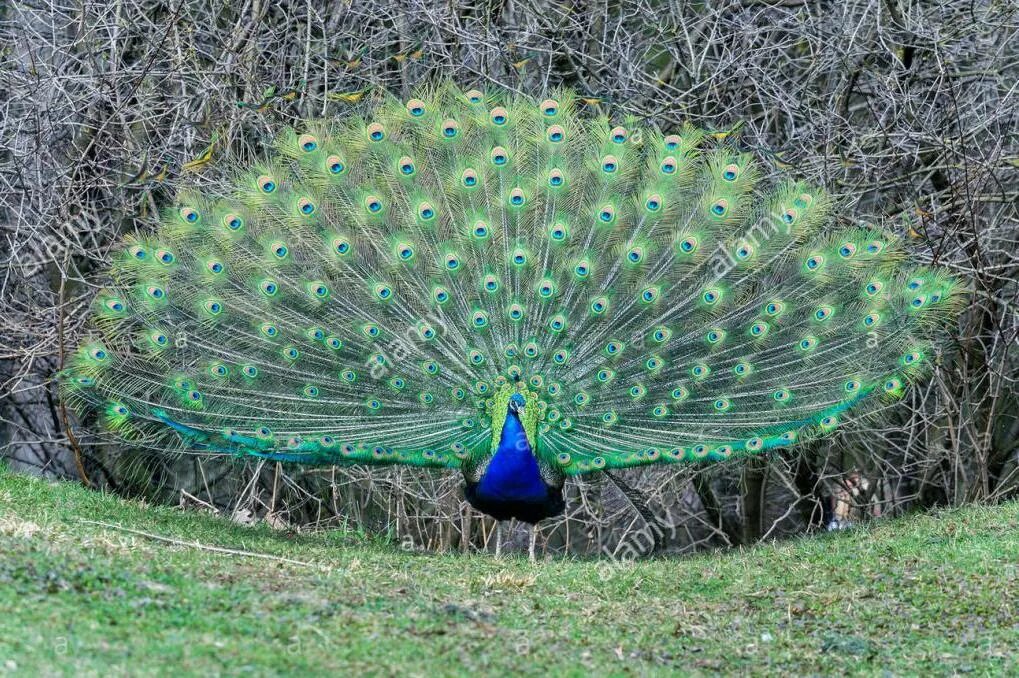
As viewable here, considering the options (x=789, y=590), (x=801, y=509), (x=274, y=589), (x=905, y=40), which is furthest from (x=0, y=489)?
(x=905, y=40)

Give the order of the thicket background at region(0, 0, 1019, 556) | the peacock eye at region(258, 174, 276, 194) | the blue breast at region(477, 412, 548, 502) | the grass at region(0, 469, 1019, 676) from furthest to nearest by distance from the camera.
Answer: the thicket background at region(0, 0, 1019, 556) → the peacock eye at region(258, 174, 276, 194) → the blue breast at region(477, 412, 548, 502) → the grass at region(0, 469, 1019, 676)

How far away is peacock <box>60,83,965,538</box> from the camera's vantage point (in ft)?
28.0

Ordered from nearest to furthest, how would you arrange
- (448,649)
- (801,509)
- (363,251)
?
(448,649) < (363,251) < (801,509)

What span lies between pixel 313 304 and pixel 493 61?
2.81 meters

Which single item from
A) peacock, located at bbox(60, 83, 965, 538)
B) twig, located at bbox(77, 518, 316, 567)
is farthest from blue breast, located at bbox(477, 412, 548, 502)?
twig, located at bbox(77, 518, 316, 567)

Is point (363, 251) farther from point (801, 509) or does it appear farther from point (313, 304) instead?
point (801, 509)

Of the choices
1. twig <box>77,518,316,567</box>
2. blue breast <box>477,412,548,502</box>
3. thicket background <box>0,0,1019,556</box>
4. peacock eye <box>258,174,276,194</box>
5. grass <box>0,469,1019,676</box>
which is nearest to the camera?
grass <box>0,469,1019,676</box>

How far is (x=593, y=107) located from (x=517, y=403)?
2.47m

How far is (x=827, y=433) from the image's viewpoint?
347 inches

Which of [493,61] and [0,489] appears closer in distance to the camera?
[0,489]

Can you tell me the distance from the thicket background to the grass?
4.97 ft

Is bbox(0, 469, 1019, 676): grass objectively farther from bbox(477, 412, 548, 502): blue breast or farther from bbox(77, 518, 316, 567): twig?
bbox(477, 412, 548, 502): blue breast

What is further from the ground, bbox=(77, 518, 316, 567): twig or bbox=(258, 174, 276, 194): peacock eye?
bbox=(258, 174, 276, 194): peacock eye

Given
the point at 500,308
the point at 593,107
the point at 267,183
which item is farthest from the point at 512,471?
the point at 593,107
